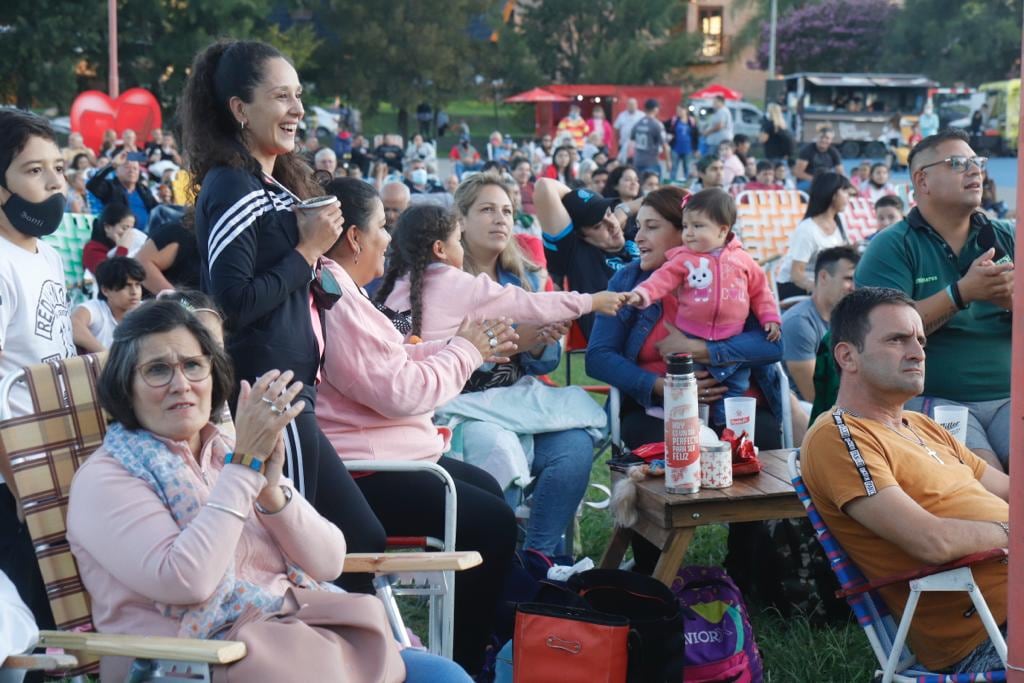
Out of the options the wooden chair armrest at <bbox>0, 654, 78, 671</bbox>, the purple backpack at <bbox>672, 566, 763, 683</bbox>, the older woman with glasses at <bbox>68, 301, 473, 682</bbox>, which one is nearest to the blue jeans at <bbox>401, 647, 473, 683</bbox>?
the older woman with glasses at <bbox>68, 301, 473, 682</bbox>

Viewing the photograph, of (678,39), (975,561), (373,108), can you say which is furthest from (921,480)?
(678,39)

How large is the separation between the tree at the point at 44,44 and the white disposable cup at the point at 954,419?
109 feet

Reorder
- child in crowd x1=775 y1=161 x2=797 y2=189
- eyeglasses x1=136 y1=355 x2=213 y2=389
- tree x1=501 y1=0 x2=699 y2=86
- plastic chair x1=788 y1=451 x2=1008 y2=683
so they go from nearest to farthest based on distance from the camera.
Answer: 1. eyeglasses x1=136 y1=355 x2=213 y2=389
2. plastic chair x1=788 y1=451 x2=1008 y2=683
3. child in crowd x1=775 y1=161 x2=797 y2=189
4. tree x1=501 y1=0 x2=699 y2=86

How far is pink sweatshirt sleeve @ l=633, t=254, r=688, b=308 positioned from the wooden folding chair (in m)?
2.08

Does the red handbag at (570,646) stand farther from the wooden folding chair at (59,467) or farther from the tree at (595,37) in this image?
the tree at (595,37)

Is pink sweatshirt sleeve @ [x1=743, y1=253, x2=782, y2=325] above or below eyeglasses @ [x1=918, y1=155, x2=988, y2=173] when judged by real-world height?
below

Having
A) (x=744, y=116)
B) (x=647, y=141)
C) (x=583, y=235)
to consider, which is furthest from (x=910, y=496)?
(x=744, y=116)

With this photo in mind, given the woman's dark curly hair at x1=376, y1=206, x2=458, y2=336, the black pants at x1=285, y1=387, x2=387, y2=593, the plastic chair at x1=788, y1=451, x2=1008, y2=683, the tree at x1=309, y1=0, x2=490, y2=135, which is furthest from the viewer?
the tree at x1=309, y1=0, x2=490, y2=135

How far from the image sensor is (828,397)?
4.56 meters

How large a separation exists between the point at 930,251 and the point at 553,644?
7.17ft

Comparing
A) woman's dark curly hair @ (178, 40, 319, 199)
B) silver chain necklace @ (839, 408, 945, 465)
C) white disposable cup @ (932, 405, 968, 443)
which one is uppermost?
woman's dark curly hair @ (178, 40, 319, 199)

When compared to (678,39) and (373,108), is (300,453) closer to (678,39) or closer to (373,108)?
(373,108)

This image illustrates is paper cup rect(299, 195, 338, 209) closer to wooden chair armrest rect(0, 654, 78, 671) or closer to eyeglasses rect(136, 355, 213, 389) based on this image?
eyeglasses rect(136, 355, 213, 389)

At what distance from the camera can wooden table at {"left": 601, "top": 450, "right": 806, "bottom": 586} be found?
3.85 metres
